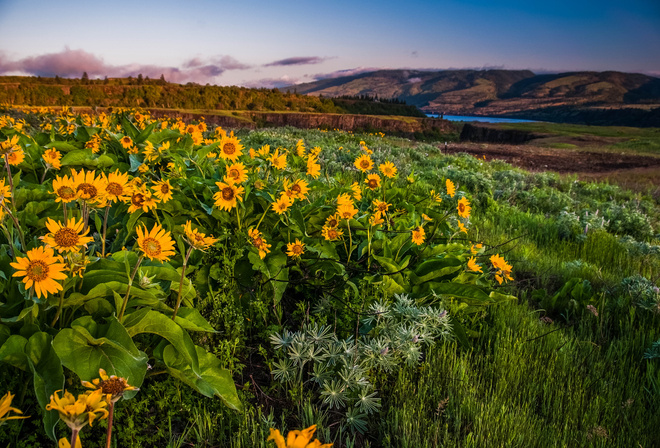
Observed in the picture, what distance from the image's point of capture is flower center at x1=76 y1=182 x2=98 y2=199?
1326mm

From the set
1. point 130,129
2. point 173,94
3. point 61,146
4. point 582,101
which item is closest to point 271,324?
point 130,129

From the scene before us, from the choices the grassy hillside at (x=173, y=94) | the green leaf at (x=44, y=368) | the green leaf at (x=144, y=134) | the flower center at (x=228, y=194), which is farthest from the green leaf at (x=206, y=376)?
the grassy hillside at (x=173, y=94)

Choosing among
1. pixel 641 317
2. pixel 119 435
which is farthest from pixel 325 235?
pixel 641 317

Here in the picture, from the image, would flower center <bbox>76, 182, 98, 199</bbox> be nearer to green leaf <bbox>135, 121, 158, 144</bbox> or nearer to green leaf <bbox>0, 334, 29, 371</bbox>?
green leaf <bbox>0, 334, 29, 371</bbox>

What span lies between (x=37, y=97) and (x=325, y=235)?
48.4 m

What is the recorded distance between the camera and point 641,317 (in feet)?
8.91

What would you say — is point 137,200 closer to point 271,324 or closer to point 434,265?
point 271,324

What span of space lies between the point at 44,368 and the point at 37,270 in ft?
1.42

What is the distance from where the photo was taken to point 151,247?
48.7 inches

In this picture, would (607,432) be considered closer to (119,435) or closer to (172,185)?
(119,435)

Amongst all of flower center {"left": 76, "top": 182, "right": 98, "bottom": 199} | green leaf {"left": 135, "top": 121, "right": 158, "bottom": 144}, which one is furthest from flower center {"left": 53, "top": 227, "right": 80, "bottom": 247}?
green leaf {"left": 135, "top": 121, "right": 158, "bottom": 144}

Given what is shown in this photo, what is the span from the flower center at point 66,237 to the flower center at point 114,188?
35 centimetres

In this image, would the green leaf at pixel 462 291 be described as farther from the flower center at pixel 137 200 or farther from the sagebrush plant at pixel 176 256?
the flower center at pixel 137 200

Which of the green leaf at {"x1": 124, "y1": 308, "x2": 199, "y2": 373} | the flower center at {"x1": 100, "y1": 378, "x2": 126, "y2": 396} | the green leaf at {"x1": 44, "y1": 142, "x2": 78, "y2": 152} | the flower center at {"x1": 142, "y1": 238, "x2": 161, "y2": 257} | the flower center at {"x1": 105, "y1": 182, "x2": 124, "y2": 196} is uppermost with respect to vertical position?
the green leaf at {"x1": 44, "y1": 142, "x2": 78, "y2": 152}
